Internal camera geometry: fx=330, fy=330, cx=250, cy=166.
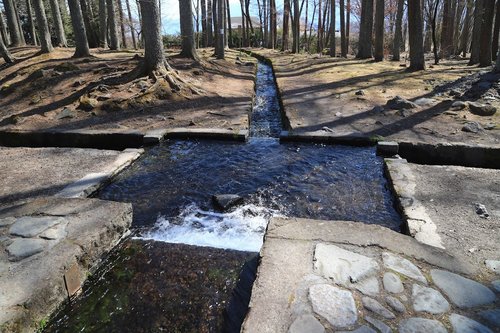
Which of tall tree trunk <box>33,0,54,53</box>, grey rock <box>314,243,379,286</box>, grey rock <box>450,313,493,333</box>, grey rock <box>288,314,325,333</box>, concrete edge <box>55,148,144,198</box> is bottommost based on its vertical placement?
grey rock <box>450,313,493,333</box>

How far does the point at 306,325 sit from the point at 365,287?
0.54m

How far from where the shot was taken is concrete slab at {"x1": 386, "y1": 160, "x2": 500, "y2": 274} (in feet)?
9.65

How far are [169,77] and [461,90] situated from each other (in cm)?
761

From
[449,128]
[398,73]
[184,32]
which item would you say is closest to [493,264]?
[449,128]

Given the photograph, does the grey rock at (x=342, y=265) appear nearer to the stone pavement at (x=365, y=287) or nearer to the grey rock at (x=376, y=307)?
the stone pavement at (x=365, y=287)

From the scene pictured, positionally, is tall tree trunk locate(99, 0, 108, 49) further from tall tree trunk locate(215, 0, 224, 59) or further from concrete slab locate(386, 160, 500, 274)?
concrete slab locate(386, 160, 500, 274)

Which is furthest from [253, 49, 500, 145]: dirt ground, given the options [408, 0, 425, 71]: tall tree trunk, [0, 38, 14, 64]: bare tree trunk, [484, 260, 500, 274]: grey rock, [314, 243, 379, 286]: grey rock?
[0, 38, 14, 64]: bare tree trunk

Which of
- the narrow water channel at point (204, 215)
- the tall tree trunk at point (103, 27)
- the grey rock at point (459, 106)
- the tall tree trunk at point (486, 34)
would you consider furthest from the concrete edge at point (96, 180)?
the tall tree trunk at point (103, 27)

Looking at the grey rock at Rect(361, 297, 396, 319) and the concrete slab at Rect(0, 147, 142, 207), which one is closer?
the grey rock at Rect(361, 297, 396, 319)

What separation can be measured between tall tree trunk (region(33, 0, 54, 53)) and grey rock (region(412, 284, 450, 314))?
14698mm

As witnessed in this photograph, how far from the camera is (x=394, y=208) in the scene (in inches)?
157

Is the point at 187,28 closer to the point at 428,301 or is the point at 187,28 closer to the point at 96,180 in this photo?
the point at 96,180

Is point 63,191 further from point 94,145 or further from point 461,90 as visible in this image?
point 461,90

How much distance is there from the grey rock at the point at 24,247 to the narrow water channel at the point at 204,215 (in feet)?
1.72
